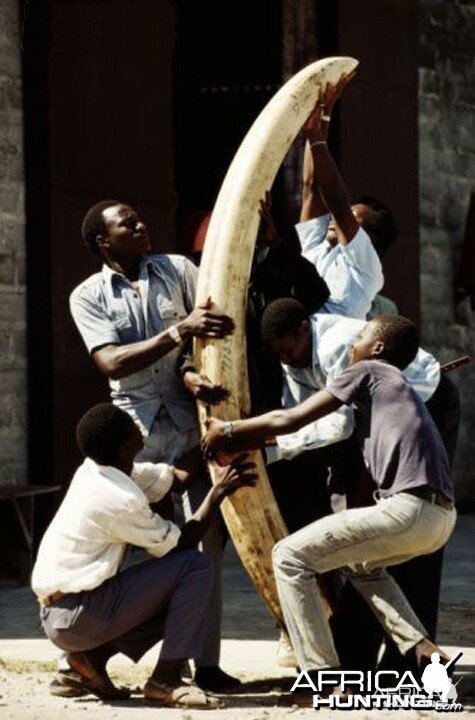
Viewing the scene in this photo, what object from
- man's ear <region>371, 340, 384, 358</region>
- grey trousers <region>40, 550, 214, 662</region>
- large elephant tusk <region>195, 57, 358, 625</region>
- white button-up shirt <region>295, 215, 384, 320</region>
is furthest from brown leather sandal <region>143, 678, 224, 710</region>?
white button-up shirt <region>295, 215, 384, 320</region>

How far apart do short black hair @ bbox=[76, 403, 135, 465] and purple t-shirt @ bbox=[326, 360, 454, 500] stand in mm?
757

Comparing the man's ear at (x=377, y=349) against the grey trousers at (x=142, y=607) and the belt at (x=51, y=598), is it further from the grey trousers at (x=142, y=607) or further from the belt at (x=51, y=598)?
the belt at (x=51, y=598)

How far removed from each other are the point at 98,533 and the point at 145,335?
857mm

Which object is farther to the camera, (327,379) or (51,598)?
(327,379)

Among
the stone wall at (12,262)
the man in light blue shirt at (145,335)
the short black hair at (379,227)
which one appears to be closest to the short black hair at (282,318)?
the man in light blue shirt at (145,335)

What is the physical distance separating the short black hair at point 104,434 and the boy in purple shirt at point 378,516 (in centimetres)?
50

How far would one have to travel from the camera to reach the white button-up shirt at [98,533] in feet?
21.2

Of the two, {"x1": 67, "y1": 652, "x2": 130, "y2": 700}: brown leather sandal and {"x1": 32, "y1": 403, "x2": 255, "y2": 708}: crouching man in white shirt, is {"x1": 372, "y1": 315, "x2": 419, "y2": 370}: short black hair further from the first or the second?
{"x1": 67, "y1": 652, "x2": 130, "y2": 700}: brown leather sandal

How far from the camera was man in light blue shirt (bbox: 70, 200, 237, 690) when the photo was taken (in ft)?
22.5

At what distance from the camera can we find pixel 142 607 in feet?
21.4

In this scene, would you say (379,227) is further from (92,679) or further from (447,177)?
(447,177)

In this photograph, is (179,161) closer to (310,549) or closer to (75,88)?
(75,88)

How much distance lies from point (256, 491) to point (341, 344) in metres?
0.62

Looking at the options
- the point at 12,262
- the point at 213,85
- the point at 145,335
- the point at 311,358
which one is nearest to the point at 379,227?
the point at 311,358
